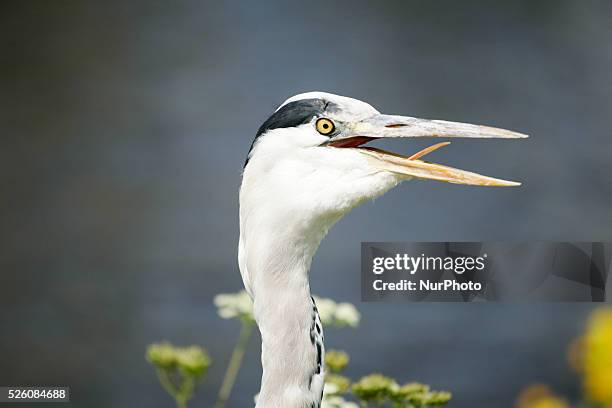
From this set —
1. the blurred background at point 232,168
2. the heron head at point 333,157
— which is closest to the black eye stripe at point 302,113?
the heron head at point 333,157

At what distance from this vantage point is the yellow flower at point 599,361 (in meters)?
0.67

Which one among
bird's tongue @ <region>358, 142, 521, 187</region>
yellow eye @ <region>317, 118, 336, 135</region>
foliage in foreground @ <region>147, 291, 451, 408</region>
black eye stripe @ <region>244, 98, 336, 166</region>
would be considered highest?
black eye stripe @ <region>244, 98, 336, 166</region>

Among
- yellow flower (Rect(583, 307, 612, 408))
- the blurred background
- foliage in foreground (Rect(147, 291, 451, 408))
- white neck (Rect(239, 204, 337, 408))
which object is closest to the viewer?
yellow flower (Rect(583, 307, 612, 408))

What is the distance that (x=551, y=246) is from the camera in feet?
7.73

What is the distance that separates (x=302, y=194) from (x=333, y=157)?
0.07 metres

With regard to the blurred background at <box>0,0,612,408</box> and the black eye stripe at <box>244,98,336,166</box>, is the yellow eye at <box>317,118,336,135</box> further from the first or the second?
the blurred background at <box>0,0,612,408</box>

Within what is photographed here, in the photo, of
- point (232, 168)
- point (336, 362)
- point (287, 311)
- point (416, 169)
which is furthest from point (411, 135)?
point (232, 168)

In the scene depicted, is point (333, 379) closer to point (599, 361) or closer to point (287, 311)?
point (287, 311)

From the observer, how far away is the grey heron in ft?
3.47

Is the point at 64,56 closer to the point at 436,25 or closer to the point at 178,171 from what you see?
the point at 178,171

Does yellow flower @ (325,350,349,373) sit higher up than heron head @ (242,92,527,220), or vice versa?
heron head @ (242,92,527,220)

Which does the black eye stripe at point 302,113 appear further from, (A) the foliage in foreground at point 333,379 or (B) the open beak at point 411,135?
(A) the foliage in foreground at point 333,379

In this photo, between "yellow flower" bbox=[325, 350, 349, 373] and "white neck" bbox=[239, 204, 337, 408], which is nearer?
"white neck" bbox=[239, 204, 337, 408]

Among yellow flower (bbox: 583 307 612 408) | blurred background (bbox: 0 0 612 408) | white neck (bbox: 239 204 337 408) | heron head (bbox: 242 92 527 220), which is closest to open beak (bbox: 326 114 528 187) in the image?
heron head (bbox: 242 92 527 220)
